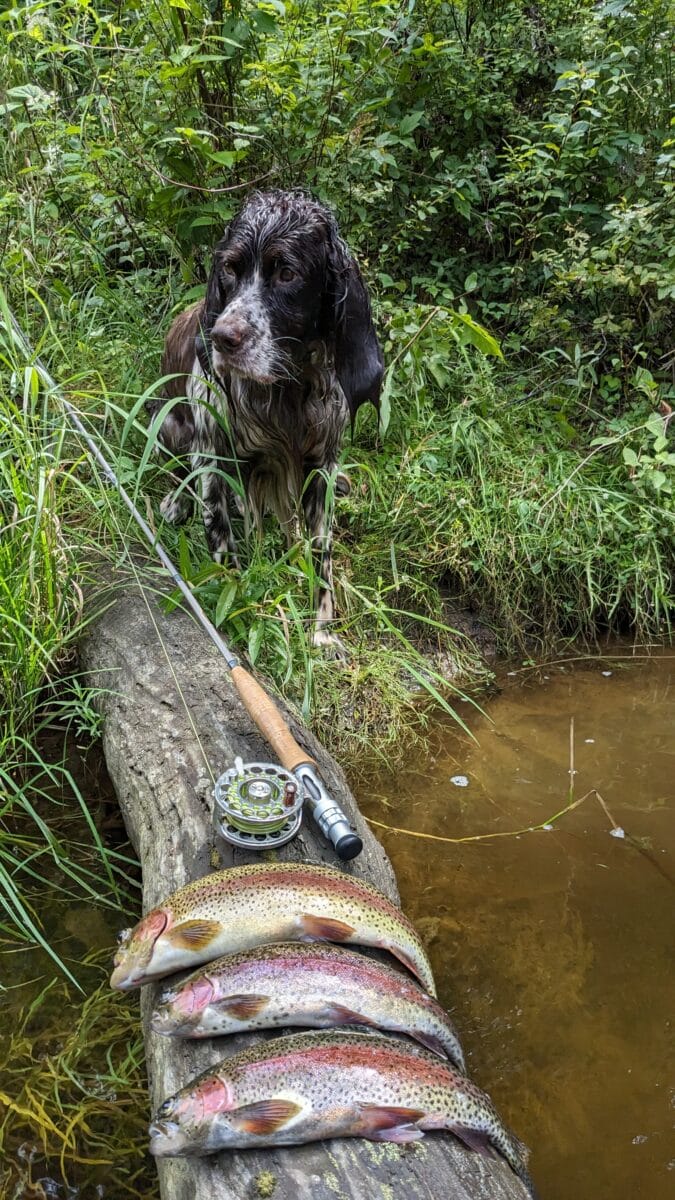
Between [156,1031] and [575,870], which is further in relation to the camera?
[575,870]

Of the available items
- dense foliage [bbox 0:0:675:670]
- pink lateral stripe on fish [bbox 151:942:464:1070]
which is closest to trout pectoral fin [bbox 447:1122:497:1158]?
pink lateral stripe on fish [bbox 151:942:464:1070]

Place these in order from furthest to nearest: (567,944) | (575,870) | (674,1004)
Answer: (575,870)
(567,944)
(674,1004)

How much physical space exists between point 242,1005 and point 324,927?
245mm

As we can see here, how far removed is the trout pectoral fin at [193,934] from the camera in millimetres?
1875

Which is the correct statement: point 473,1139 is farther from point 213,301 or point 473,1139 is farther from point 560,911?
point 213,301

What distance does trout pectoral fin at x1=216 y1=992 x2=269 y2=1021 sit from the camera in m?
1.73

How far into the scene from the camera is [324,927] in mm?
1901

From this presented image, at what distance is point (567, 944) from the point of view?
268cm

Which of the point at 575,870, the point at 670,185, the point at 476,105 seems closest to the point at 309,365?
the point at 575,870

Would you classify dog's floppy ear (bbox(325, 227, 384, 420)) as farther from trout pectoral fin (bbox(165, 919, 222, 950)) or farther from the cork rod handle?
trout pectoral fin (bbox(165, 919, 222, 950))

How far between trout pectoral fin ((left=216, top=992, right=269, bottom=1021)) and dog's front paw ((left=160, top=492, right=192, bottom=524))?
103 inches

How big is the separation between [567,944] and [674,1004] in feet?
1.06

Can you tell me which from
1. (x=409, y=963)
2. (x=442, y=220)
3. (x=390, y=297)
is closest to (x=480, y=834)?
(x=409, y=963)

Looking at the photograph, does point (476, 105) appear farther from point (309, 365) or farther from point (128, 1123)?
point (128, 1123)
